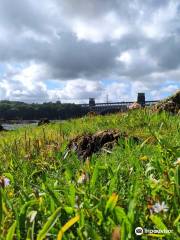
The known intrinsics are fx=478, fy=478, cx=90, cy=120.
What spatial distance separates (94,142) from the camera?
28.1ft

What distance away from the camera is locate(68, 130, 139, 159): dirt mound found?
27.1 feet

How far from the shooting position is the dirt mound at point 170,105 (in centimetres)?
1639

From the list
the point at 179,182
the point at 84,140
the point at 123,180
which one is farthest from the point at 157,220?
the point at 84,140

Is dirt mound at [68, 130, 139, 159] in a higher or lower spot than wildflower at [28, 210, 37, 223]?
lower

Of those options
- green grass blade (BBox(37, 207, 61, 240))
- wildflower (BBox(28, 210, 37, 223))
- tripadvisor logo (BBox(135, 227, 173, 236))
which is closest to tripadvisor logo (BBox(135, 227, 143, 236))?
tripadvisor logo (BBox(135, 227, 173, 236))

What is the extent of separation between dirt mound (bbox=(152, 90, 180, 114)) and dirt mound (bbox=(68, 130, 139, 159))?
758cm

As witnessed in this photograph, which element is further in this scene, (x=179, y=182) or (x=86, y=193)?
(x=86, y=193)

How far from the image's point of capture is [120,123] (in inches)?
547

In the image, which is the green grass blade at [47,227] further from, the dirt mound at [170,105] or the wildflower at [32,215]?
the dirt mound at [170,105]

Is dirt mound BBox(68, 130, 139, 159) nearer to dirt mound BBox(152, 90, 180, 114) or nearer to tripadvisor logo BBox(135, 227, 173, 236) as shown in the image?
tripadvisor logo BBox(135, 227, 173, 236)

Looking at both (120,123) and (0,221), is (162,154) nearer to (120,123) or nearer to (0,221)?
(0,221)

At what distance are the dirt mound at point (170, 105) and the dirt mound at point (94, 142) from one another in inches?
298

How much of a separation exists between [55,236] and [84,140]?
572 centimetres

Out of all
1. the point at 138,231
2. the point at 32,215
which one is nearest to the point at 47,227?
the point at 32,215
